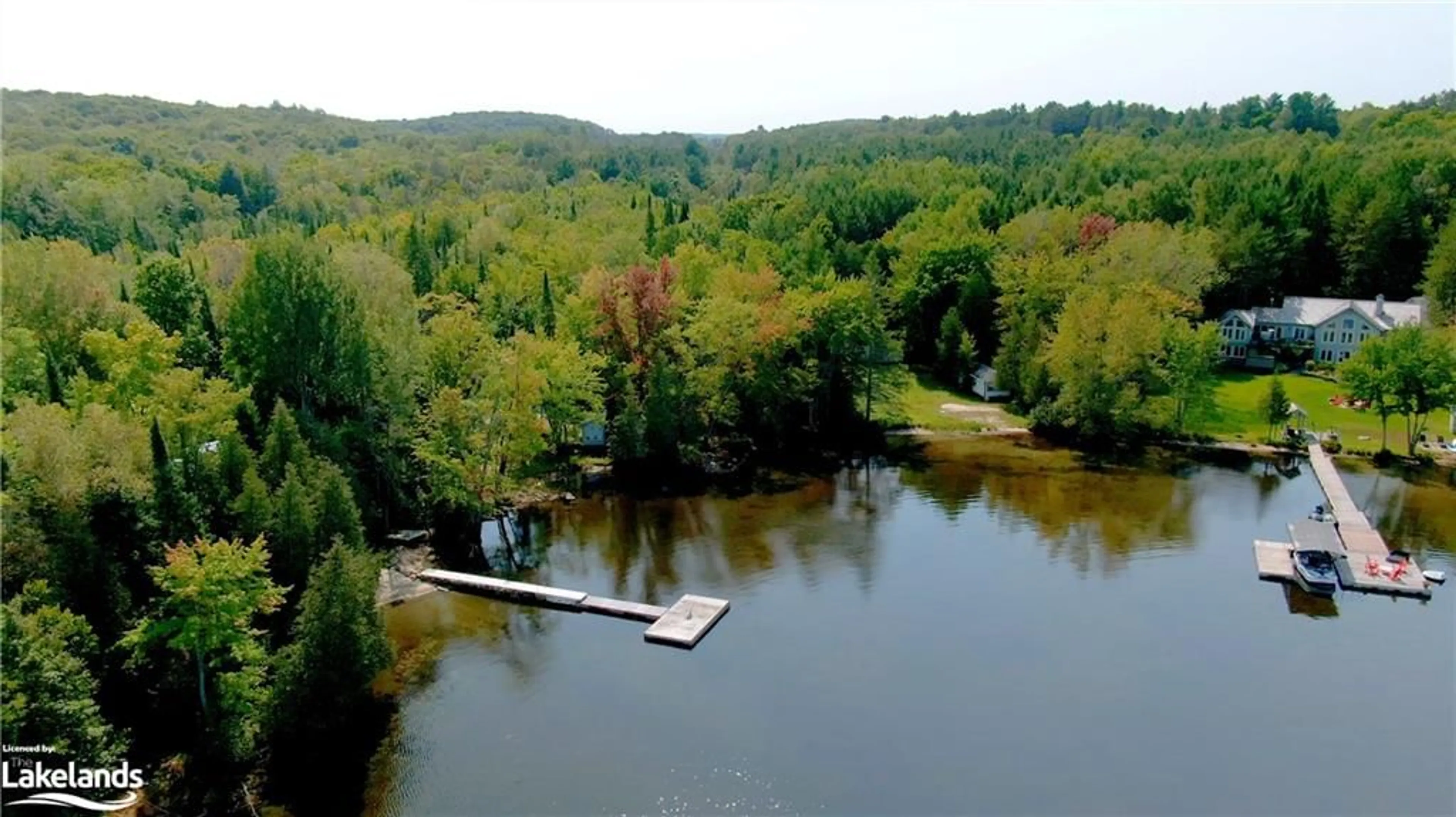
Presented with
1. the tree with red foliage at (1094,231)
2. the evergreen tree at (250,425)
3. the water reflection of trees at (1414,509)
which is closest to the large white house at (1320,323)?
the tree with red foliage at (1094,231)

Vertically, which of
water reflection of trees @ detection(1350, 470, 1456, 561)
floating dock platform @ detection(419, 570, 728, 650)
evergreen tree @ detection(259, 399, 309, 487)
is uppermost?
evergreen tree @ detection(259, 399, 309, 487)

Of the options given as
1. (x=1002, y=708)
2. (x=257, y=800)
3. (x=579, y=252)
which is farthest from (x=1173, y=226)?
(x=257, y=800)

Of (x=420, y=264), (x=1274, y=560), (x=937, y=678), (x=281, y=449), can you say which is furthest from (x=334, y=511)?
(x=420, y=264)

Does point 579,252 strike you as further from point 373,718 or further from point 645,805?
point 645,805

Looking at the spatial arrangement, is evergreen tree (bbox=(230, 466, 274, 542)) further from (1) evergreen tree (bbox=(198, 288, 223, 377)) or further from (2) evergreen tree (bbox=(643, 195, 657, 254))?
(2) evergreen tree (bbox=(643, 195, 657, 254))

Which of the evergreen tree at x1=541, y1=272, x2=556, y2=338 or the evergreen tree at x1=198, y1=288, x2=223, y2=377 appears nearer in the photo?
the evergreen tree at x1=198, y1=288, x2=223, y2=377

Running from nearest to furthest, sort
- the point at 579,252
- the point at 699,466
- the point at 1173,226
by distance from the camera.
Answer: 1. the point at 699,466
2. the point at 579,252
3. the point at 1173,226

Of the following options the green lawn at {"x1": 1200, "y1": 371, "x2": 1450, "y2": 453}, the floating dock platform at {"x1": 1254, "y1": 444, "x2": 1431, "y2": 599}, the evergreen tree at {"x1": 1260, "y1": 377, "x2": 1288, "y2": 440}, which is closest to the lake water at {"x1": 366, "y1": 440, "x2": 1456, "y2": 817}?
the floating dock platform at {"x1": 1254, "y1": 444, "x2": 1431, "y2": 599}
